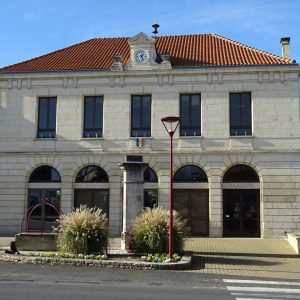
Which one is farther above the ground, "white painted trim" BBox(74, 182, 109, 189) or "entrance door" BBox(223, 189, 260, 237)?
"white painted trim" BBox(74, 182, 109, 189)

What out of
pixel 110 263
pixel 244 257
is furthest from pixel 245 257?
pixel 110 263

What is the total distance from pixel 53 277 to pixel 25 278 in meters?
0.72

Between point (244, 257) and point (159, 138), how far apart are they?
9.70 meters

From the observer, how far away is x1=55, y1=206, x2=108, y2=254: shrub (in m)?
15.5

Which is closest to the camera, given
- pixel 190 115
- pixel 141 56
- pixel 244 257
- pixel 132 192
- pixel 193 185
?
pixel 244 257

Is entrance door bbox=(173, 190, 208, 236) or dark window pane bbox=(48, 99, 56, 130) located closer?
entrance door bbox=(173, 190, 208, 236)

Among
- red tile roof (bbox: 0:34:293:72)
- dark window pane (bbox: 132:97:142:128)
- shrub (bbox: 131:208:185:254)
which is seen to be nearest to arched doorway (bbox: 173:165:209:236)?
dark window pane (bbox: 132:97:142:128)

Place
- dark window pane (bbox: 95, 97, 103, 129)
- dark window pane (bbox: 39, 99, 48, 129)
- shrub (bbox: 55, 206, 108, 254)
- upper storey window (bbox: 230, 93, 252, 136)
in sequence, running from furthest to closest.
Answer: dark window pane (bbox: 39, 99, 48, 129), dark window pane (bbox: 95, 97, 103, 129), upper storey window (bbox: 230, 93, 252, 136), shrub (bbox: 55, 206, 108, 254)

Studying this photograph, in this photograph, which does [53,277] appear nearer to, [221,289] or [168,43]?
[221,289]

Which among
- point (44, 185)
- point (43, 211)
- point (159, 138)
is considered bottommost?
point (43, 211)

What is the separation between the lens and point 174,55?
1088 inches

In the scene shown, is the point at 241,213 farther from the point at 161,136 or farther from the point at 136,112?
the point at 136,112

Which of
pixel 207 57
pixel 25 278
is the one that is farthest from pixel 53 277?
pixel 207 57

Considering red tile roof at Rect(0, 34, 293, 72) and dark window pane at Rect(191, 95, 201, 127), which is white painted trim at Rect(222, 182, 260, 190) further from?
red tile roof at Rect(0, 34, 293, 72)
